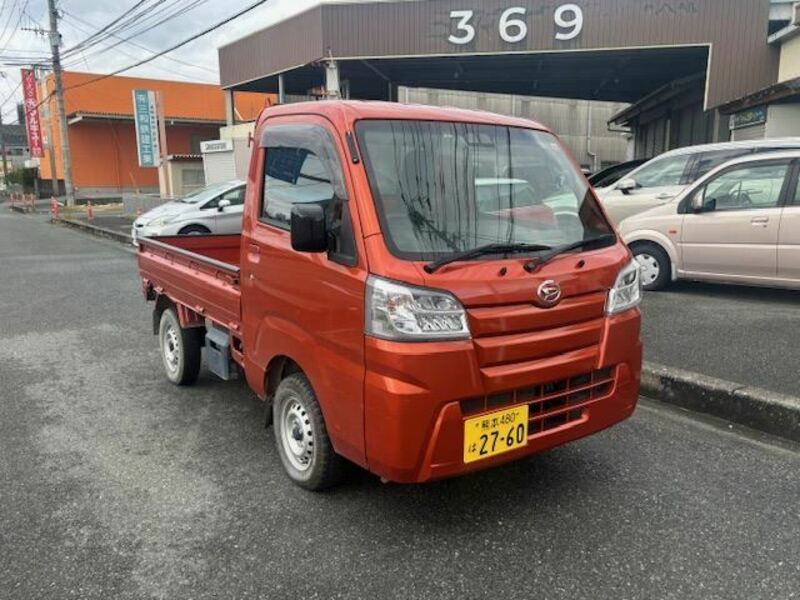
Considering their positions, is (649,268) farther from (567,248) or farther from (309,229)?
(309,229)

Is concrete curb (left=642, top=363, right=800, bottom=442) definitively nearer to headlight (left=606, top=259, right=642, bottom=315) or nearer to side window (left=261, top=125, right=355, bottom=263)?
headlight (left=606, top=259, right=642, bottom=315)

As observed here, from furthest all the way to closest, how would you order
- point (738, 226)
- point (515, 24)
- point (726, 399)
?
point (515, 24)
point (738, 226)
point (726, 399)

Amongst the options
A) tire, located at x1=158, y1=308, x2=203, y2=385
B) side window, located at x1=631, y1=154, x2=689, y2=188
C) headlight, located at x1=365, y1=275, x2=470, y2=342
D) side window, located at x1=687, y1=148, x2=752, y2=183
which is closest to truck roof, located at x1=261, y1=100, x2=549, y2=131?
headlight, located at x1=365, y1=275, x2=470, y2=342

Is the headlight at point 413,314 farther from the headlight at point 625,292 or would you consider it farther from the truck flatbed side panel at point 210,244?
the truck flatbed side panel at point 210,244

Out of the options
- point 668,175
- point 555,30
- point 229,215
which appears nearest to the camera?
point 668,175

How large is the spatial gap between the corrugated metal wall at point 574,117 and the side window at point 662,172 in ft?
79.5

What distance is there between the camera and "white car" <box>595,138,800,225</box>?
8336mm

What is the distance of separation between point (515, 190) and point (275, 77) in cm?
2056

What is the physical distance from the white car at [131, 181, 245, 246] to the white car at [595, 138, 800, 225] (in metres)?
A: 6.57

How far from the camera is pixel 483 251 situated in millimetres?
2818

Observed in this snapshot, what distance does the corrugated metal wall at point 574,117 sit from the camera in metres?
33.8

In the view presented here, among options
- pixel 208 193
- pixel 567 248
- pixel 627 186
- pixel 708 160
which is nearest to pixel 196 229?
pixel 208 193

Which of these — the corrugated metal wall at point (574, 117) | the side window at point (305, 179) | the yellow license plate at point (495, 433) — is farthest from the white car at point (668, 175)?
the corrugated metal wall at point (574, 117)

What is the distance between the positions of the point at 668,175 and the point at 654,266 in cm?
185
